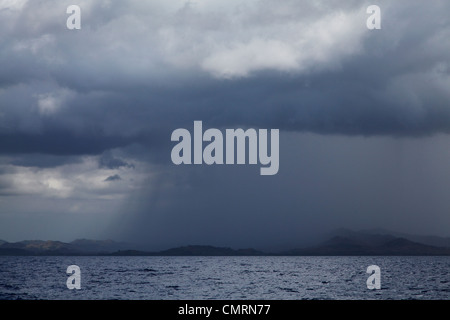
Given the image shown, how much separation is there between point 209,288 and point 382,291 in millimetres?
24951

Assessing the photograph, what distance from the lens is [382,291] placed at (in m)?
74.8

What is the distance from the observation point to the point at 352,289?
7731 cm
